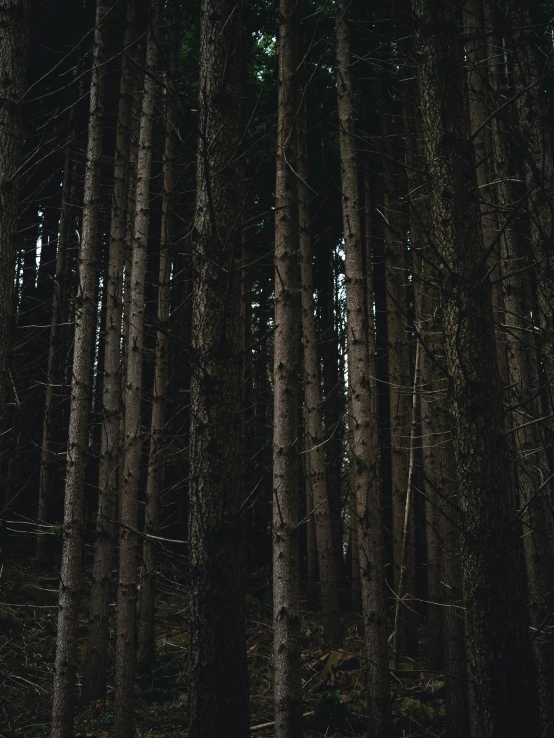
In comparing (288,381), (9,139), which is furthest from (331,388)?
(9,139)

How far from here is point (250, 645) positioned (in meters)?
11.5

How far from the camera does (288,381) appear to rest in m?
6.27

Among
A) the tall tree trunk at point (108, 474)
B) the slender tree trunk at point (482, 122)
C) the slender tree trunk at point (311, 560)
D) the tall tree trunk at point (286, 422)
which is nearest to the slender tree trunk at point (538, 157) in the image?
the slender tree trunk at point (482, 122)

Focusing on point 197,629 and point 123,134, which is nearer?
point 197,629

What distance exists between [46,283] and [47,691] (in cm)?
1143

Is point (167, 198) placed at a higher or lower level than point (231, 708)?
higher

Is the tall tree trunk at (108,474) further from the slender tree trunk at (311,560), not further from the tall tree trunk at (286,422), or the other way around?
the slender tree trunk at (311,560)

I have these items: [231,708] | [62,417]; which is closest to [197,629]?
[231,708]

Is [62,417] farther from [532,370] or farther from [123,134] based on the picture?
[532,370]

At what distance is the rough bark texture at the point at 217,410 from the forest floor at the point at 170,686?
3807 millimetres

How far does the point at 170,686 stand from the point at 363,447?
205 inches

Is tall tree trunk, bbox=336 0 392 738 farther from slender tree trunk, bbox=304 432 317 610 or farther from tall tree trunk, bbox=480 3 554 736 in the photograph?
slender tree trunk, bbox=304 432 317 610

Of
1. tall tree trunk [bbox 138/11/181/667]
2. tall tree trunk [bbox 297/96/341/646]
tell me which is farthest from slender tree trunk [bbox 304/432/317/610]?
tall tree trunk [bbox 138/11/181/667]

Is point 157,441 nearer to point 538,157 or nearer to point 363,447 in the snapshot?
point 363,447
